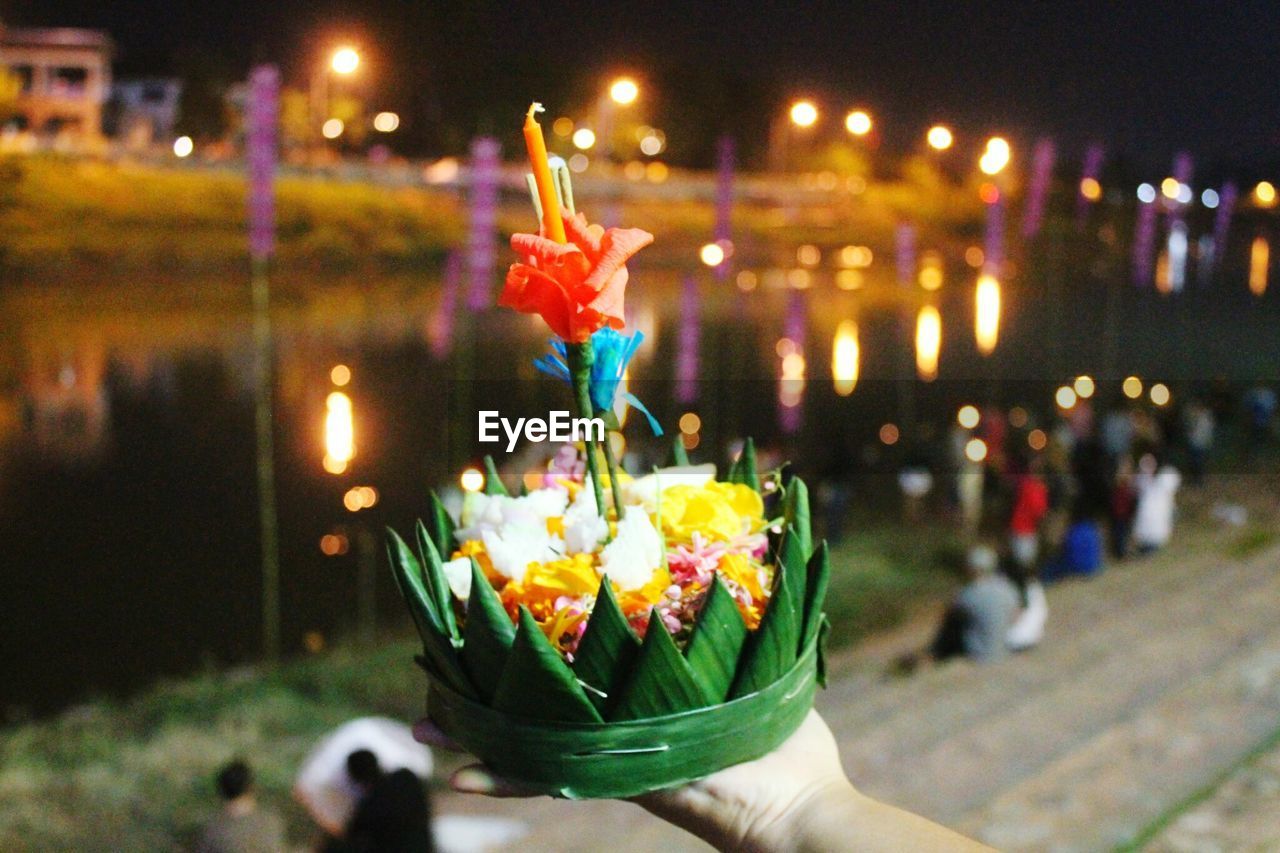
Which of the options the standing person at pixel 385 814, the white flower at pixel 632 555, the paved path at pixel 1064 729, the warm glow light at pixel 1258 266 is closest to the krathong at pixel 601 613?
the white flower at pixel 632 555

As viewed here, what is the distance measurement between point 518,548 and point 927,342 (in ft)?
84.7

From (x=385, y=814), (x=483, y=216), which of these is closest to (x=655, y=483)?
(x=385, y=814)

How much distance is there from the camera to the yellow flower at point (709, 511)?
1.21 metres

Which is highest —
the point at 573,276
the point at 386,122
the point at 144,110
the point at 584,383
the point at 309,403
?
the point at 386,122

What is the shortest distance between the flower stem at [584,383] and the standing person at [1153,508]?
632 cm

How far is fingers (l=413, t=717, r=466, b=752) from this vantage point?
3.81 ft

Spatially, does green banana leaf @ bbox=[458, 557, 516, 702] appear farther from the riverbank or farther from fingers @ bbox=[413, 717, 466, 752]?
the riverbank

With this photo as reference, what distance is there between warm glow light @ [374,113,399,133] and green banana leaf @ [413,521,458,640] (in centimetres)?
1492

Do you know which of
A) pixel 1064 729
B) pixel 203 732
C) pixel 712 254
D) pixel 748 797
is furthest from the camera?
pixel 712 254

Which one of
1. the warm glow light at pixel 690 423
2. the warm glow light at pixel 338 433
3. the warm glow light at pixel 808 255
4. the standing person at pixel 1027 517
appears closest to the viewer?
the standing person at pixel 1027 517

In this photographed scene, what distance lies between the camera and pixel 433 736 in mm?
1174

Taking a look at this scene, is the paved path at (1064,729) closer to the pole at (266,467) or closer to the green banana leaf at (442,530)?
the green banana leaf at (442,530)

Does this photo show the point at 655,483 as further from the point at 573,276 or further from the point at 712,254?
the point at 712,254

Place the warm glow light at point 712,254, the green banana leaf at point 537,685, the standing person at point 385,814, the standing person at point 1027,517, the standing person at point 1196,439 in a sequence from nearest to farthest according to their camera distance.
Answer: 1. the green banana leaf at point 537,685
2. the standing person at point 385,814
3. the standing person at point 1027,517
4. the standing person at point 1196,439
5. the warm glow light at point 712,254
